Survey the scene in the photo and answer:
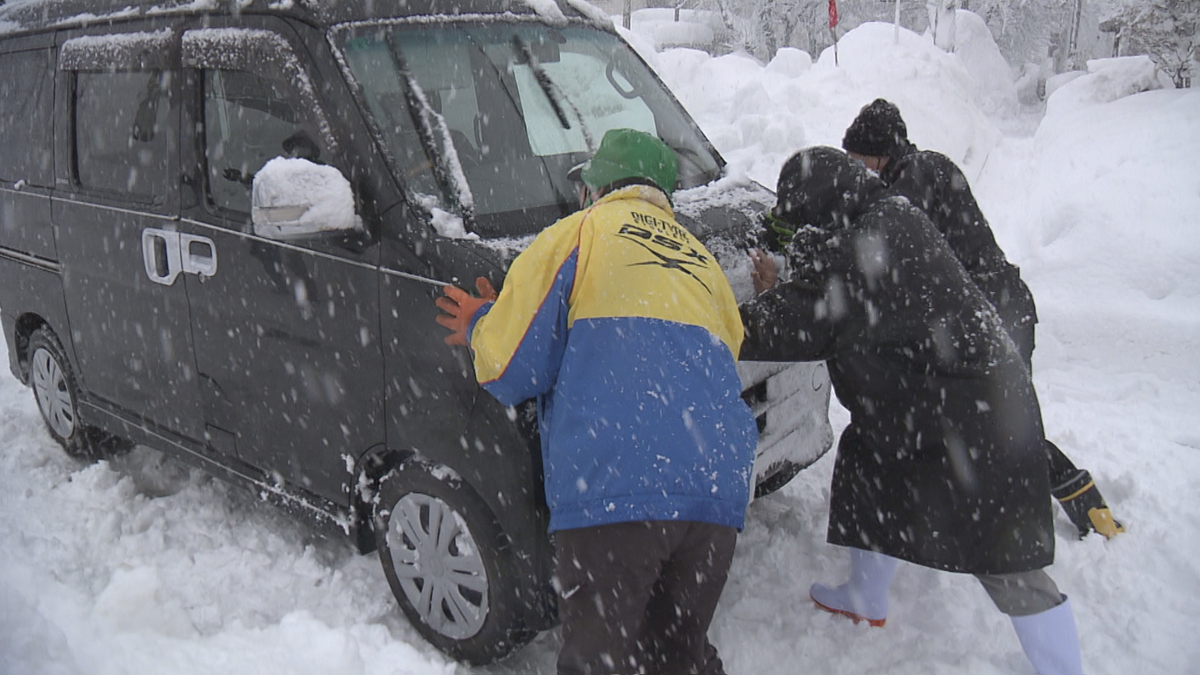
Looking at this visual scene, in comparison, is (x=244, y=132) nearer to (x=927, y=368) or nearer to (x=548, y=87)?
(x=548, y=87)

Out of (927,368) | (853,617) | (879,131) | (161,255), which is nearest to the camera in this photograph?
(927,368)

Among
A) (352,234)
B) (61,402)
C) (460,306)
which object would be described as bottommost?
(61,402)

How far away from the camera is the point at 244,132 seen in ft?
10.6

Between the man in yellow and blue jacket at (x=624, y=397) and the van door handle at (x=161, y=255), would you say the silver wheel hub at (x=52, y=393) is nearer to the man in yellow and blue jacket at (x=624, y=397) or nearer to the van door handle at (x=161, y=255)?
the van door handle at (x=161, y=255)

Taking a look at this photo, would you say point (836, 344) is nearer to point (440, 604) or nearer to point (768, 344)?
point (768, 344)

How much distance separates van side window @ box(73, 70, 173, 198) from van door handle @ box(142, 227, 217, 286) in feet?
0.63

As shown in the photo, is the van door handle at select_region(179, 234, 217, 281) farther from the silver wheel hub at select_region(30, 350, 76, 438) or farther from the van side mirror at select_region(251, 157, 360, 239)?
the silver wheel hub at select_region(30, 350, 76, 438)

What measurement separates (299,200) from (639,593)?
58.2 inches

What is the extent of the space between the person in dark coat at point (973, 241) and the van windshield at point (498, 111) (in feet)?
2.46

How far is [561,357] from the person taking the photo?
2.29m

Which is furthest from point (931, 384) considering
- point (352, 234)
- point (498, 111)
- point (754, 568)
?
point (352, 234)

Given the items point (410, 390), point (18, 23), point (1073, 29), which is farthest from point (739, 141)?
point (1073, 29)

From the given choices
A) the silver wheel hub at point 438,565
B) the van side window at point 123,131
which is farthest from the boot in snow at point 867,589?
the van side window at point 123,131

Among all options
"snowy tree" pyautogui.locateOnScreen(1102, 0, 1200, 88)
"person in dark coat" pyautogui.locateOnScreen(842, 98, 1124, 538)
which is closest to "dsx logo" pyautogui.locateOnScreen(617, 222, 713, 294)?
"person in dark coat" pyautogui.locateOnScreen(842, 98, 1124, 538)
